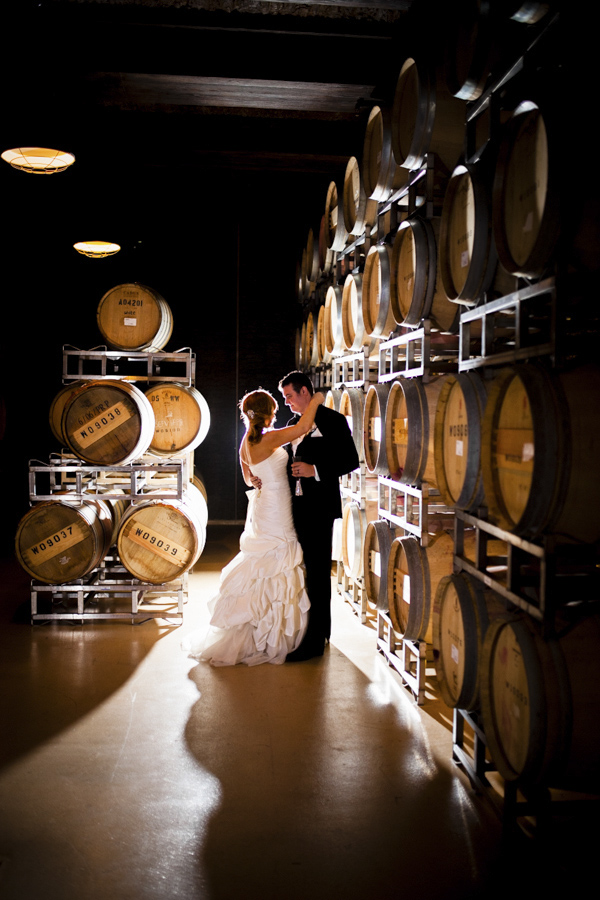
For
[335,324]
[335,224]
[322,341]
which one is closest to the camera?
[335,324]

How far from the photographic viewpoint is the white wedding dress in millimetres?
4613

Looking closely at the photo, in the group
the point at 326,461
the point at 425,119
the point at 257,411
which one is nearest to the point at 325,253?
the point at 257,411

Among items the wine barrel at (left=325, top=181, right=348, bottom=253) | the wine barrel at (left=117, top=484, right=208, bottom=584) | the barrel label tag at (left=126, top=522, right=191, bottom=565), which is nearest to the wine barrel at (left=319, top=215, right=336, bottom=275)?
the wine barrel at (left=325, top=181, right=348, bottom=253)

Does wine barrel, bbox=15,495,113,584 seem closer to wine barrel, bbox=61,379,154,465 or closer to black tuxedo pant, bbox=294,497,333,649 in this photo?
wine barrel, bbox=61,379,154,465

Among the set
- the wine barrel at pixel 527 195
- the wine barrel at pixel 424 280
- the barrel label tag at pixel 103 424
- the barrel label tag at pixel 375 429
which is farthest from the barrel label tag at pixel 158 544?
the wine barrel at pixel 527 195

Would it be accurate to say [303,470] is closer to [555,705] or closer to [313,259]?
[555,705]

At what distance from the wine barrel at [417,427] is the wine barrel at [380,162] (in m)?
1.41

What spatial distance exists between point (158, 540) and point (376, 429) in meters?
2.08

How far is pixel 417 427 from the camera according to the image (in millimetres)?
3748

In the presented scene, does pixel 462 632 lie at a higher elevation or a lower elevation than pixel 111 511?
lower

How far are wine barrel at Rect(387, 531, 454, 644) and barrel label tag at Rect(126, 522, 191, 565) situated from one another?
213 cm

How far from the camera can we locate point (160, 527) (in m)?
5.57

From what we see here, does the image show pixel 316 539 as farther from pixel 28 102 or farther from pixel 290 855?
pixel 28 102

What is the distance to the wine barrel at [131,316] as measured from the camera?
6172 mm
